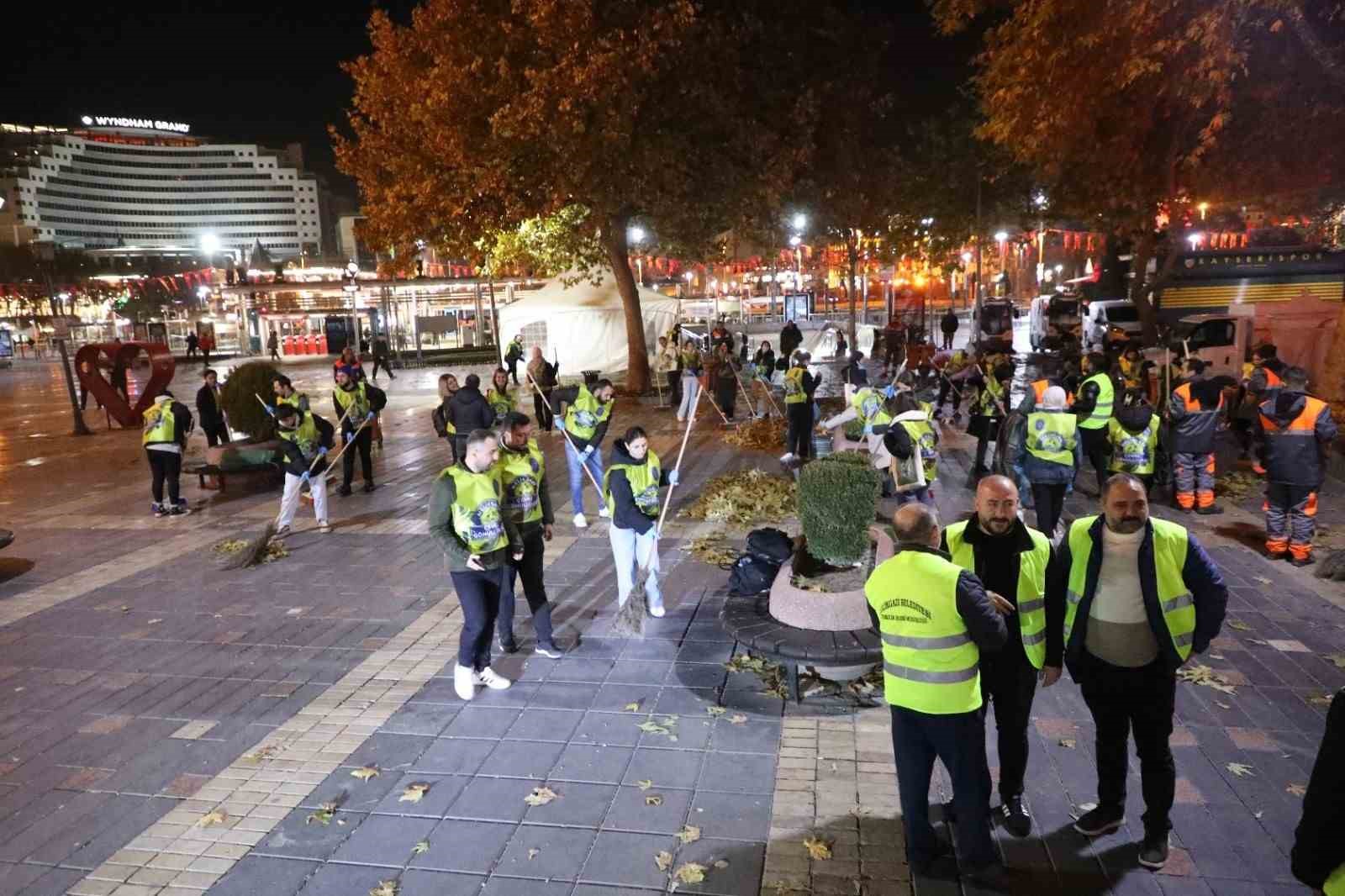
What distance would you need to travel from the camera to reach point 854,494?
5887 millimetres

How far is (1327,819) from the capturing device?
218cm

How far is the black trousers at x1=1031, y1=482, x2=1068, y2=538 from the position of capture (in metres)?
7.64

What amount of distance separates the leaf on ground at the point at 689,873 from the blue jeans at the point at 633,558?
9.40 feet

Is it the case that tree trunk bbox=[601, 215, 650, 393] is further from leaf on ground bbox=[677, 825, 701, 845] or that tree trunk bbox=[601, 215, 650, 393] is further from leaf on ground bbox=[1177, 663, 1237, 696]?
leaf on ground bbox=[677, 825, 701, 845]

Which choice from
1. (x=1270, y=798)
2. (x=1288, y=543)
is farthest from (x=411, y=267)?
(x=1270, y=798)

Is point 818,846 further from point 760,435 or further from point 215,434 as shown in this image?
point 215,434

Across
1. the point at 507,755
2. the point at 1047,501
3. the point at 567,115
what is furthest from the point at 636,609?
the point at 567,115

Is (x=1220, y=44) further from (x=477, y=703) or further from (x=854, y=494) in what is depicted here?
(x=477, y=703)

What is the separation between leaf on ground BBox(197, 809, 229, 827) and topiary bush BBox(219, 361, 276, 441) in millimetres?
10109

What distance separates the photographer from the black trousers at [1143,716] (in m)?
3.72

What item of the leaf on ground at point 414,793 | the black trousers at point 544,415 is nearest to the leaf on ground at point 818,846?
the leaf on ground at point 414,793

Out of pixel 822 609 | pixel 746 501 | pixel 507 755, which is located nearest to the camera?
pixel 507 755

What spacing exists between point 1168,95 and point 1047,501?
1251cm

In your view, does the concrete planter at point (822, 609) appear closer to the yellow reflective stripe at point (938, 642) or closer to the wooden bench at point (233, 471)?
the yellow reflective stripe at point (938, 642)
